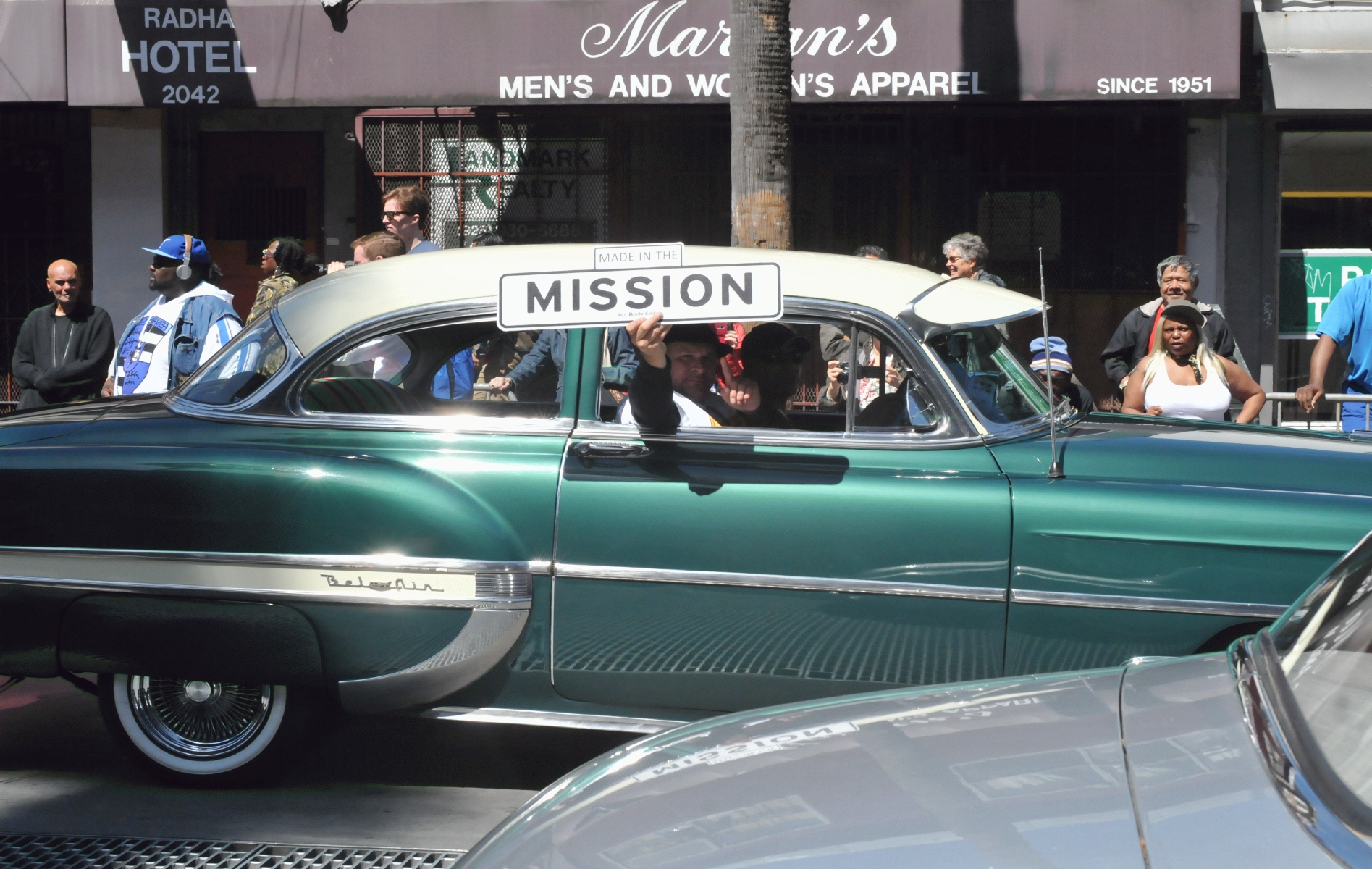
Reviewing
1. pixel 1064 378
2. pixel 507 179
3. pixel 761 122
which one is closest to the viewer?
pixel 1064 378

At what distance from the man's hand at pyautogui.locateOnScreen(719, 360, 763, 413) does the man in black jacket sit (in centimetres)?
397

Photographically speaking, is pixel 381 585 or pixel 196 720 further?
pixel 196 720

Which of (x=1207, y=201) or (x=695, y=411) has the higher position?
(x=1207, y=201)

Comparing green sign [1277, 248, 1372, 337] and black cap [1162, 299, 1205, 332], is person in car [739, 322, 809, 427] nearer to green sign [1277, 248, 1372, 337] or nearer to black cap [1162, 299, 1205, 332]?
black cap [1162, 299, 1205, 332]

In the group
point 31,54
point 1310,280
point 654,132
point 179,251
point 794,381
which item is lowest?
point 794,381

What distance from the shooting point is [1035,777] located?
1.86m

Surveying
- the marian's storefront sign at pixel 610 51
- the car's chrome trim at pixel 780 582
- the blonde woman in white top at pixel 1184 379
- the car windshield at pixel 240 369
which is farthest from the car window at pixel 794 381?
the marian's storefront sign at pixel 610 51

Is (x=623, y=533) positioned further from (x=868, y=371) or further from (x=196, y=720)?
(x=196, y=720)

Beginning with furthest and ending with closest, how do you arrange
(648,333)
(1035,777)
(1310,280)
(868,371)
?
(1310,280) < (868,371) < (648,333) < (1035,777)

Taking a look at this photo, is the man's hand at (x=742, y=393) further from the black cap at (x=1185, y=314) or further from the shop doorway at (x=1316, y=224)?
the shop doorway at (x=1316, y=224)

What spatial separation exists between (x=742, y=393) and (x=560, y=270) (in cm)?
74

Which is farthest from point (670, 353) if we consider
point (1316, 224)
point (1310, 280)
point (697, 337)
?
point (1316, 224)

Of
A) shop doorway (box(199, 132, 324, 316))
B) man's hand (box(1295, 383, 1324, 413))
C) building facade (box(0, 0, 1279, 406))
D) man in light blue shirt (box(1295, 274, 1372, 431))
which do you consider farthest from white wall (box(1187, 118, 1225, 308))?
shop doorway (box(199, 132, 324, 316))

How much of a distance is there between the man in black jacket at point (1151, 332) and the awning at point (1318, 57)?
2.92 metres
